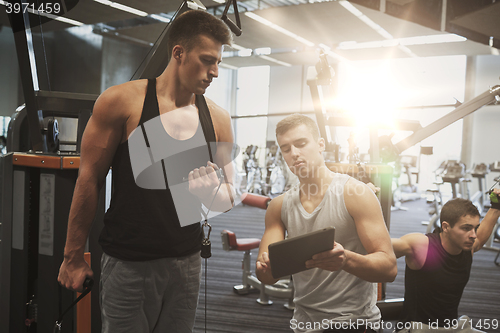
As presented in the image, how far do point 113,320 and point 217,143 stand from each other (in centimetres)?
63

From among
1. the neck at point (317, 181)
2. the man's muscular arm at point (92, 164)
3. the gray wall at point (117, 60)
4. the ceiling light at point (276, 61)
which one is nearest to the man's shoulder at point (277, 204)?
the neck at point (317, 181)

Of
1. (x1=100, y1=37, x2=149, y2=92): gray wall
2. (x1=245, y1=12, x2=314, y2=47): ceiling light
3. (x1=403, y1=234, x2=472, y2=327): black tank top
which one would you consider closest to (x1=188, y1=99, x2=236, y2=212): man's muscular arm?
(x1=403, y1=234, x2=472, y2=327): black tank top

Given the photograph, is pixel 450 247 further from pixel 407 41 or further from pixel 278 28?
pixel 407 41

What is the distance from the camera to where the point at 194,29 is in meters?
1.14

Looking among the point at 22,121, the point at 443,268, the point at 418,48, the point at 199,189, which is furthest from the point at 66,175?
the point at 418,48

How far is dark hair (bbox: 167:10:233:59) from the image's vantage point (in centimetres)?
114

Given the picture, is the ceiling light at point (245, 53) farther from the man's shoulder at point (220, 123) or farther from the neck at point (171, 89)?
the neck at point (171, 89)

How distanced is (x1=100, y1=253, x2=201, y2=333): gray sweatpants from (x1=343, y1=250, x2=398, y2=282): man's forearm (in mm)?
500

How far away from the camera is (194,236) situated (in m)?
1.23

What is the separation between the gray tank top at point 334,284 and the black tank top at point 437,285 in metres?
0.82

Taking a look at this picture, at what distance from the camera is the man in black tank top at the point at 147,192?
1112 mm

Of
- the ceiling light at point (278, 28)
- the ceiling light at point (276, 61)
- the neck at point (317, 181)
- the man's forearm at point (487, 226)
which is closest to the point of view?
the neck at point (317, 181)

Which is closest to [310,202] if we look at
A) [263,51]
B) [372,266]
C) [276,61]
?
[372,266]

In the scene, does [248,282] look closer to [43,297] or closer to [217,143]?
[43,297]
